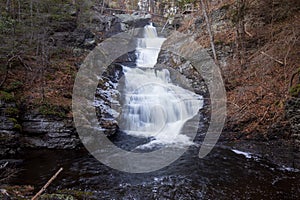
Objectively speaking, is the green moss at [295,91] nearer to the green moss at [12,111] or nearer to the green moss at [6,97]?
the green moss at [12,111]

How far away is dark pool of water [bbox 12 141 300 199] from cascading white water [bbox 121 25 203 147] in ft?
6.60

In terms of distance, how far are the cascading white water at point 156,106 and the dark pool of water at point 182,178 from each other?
201 centimetres

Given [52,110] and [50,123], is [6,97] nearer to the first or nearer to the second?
[52,110]

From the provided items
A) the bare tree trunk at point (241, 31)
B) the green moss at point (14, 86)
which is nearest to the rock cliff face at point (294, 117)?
the bare tree trunk at point (241, 31)

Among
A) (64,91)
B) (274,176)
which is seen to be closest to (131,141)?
(64,91)

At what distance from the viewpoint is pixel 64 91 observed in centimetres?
984

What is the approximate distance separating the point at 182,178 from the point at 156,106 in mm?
5348

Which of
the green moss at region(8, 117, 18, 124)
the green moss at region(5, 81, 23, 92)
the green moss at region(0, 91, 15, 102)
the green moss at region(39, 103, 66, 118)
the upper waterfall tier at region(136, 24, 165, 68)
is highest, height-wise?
the upper waterfall tier at region(136, 24, 165, 68)

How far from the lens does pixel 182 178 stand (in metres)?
6.01

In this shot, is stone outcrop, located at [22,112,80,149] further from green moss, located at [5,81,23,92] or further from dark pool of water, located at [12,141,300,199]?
green moss, located at [5,81,23,92]

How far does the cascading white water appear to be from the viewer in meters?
9.71

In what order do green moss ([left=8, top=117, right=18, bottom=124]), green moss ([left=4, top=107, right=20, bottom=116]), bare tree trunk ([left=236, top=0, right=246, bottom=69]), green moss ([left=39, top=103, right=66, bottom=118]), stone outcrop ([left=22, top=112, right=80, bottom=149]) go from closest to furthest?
green moss ([left=8, top=117, right=18, bottom=124]) → green moss ([left=4, top=107, right=20, bottom=116]) → stone outcrop ([left=22, top=112, right=80, bottom=149]) → green moss ([left=39, top=103, right=66, bottom=118]) → bare tree trunk ([left=236, top=0, right=246, bottom=69])

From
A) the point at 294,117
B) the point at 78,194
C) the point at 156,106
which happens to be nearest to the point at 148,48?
the point at 156,106

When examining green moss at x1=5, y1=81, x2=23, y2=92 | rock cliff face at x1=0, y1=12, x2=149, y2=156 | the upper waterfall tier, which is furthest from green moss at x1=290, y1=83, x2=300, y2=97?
the upper waterfall tier
